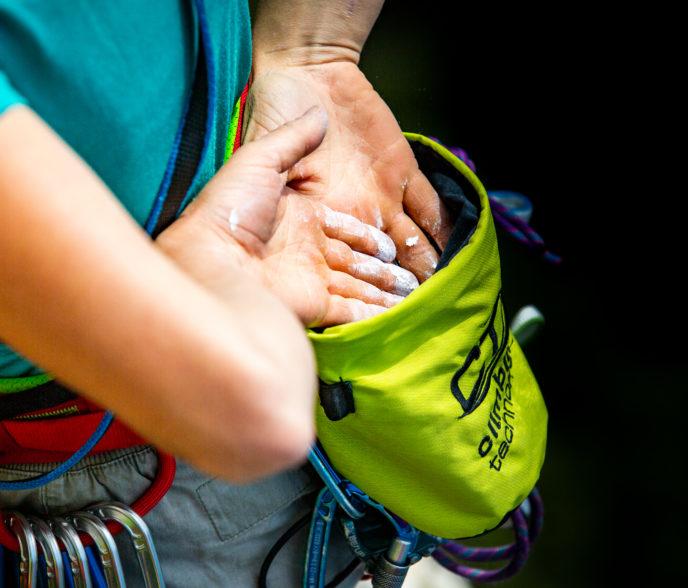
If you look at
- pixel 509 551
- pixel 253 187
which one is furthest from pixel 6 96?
pixel 509 551

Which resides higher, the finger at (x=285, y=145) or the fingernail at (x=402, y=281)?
the finger at (x=285, y=145)

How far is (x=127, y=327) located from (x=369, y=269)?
39cm

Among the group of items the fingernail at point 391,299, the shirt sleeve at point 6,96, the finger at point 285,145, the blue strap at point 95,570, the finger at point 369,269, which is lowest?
the blue strap at point 95,570

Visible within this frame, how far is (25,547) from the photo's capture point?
0.64 metres

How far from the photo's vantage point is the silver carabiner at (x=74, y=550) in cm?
64

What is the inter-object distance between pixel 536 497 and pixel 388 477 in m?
0.41

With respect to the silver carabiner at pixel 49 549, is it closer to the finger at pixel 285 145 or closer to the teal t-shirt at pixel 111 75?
the teal t-shirt at pixel 111 75

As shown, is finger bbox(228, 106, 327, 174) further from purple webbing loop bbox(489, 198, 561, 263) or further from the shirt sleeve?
purple webbing loop bbox(489, 198, 561, 263)

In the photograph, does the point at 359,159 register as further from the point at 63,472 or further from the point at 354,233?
the point at 63,472

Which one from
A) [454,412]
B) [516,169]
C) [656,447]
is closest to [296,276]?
[454,412]

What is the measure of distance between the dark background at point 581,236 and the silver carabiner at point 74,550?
27.5 inches

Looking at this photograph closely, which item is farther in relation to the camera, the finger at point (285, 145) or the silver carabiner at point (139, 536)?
the silver carabiner at point (139, 536)

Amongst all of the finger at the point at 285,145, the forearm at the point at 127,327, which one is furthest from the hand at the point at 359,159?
the forearm at the point at 127,327

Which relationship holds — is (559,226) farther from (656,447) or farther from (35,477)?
(35,477)
